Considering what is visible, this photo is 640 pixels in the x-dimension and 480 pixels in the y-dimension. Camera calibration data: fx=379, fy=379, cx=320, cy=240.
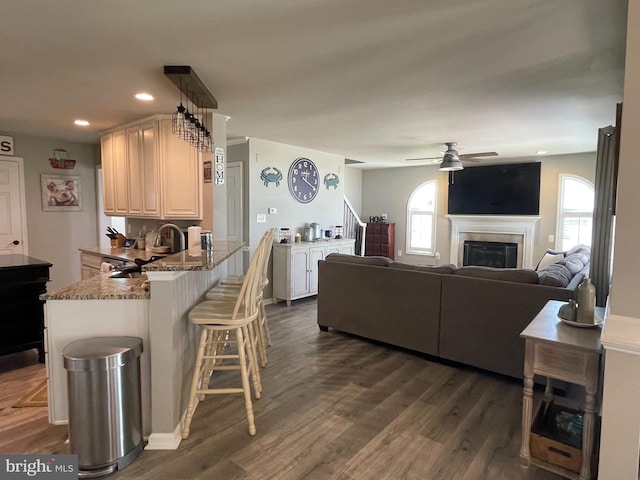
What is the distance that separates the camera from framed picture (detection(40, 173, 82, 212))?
5.41m

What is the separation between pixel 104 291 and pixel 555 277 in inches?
125

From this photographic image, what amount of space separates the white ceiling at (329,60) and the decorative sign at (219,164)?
0.38 metres

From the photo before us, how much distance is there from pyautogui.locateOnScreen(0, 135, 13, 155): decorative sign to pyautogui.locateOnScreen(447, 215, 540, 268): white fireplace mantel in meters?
7.20

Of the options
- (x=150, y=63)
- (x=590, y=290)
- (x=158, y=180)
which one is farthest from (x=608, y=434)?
(x=158, y=180)

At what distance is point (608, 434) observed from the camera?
167cm

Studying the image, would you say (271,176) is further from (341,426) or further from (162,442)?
(162,442)

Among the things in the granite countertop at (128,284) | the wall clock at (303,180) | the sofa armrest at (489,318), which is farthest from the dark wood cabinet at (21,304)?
the sofa armrest at (489,318)

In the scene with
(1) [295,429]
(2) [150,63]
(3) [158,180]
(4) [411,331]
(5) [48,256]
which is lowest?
(1) [295,429]

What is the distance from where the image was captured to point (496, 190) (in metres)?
7.02

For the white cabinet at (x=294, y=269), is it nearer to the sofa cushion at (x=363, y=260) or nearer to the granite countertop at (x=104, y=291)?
the sofa cushion at (x=363, y=260)

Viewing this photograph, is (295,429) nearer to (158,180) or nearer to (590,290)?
(590,290)

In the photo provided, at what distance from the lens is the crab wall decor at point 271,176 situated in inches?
211

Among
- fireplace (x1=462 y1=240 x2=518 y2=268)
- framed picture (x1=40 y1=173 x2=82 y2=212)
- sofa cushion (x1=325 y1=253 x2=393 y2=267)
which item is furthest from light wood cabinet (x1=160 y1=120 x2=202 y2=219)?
fireplace (x1=462 y1=240 x2=518 y2=268)

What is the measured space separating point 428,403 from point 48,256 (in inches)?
217
